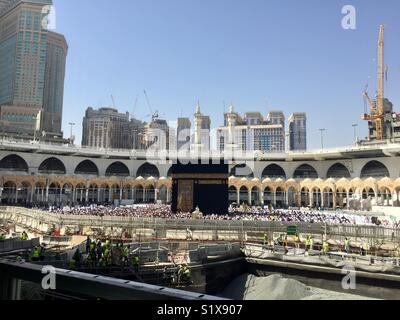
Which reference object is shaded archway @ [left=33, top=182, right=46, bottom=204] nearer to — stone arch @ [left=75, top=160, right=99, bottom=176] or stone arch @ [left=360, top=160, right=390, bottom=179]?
stone arch @ [left=75, top=160, right=99, bottom=176]

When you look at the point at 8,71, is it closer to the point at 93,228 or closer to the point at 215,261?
the point at 93,228

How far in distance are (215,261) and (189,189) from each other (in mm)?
20363

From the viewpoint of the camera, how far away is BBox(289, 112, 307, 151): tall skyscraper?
529 ft

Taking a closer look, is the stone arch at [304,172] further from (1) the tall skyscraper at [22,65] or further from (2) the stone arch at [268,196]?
(1) the tall skyscraper at [22,65]

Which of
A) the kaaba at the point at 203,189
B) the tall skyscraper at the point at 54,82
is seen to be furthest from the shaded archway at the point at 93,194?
the tall skyscraper at the point at 54,82

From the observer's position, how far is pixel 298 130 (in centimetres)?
16200

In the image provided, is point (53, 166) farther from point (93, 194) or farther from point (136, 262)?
point (136, 262)

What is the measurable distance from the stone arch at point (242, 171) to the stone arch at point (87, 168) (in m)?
27.6

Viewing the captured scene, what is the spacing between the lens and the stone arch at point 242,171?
6662 centimetres

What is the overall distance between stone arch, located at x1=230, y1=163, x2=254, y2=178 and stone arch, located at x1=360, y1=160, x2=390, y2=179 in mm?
19766

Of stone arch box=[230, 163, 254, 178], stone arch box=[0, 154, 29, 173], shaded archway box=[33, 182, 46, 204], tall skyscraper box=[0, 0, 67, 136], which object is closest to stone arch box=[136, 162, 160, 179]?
stone arch box=[230, 163, 254, 178]

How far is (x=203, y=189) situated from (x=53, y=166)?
39783mm

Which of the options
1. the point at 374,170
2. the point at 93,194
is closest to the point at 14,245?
the point at 93,194

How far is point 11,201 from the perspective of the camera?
5612 centimetres
